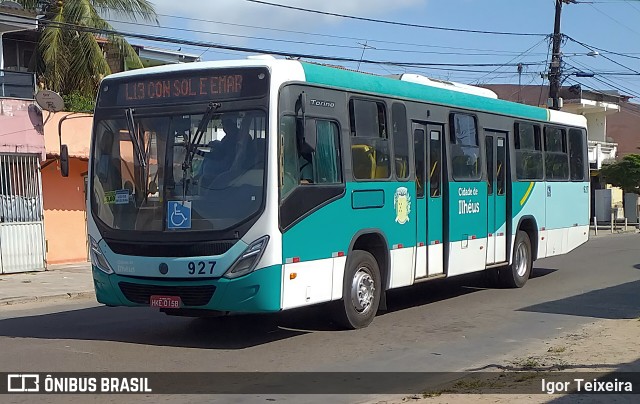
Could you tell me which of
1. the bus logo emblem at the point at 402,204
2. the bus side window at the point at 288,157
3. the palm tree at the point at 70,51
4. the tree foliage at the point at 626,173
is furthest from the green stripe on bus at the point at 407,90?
the tree foliage at the point at 626,173

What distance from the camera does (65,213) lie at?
857 inches

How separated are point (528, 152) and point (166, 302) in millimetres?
9106

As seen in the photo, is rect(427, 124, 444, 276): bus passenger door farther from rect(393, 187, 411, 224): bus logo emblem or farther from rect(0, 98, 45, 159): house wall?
rect(0, 98, 45, 159): house wall

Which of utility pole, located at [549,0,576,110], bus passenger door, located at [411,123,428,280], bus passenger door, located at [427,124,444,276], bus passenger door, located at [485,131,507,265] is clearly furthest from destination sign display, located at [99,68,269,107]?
utility pole, located at [549,0,576,110]

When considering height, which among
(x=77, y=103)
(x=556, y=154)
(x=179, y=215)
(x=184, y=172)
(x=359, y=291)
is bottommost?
(x=359, y=291)

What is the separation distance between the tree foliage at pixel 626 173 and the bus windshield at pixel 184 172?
36.7 m

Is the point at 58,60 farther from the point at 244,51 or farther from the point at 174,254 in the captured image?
the point at 174,254

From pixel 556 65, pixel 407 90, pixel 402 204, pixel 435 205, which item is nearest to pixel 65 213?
pixel 435 205

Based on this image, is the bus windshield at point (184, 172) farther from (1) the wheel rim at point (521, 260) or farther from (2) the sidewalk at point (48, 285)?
(1) the wheel rim at point (521, 260)

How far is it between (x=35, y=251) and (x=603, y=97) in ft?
145

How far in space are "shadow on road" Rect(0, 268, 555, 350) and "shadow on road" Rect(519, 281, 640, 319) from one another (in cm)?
208

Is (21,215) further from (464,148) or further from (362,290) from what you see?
(362,290)

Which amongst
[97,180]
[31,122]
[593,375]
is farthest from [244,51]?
[593,375]

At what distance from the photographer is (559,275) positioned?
18.5 m
